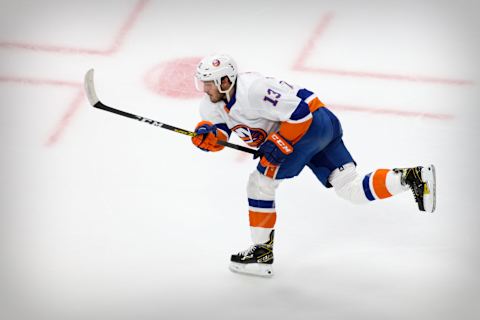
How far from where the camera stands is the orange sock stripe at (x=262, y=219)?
4.16 metres

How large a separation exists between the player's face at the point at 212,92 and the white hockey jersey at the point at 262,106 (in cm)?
4

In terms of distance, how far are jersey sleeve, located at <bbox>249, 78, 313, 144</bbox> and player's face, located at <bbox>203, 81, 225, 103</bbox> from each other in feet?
0.49

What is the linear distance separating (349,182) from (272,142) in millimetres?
457

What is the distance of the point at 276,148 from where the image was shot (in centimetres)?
402

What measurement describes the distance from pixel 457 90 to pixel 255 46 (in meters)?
1.25

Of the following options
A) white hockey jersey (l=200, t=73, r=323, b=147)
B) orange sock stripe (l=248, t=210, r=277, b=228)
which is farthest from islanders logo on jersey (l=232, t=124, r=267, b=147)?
orange sock stripe (l=248, t=210, r=277, b=228)

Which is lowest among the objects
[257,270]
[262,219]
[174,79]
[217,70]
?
[257,270]

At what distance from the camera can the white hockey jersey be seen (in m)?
4.01

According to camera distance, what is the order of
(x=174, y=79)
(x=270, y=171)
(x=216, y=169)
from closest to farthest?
(x=270, y=171)
(x=216, y=169)
(x=174, y=79)

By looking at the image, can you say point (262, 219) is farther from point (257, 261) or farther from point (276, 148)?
point (276, 148)

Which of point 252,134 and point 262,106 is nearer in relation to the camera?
point 262,106

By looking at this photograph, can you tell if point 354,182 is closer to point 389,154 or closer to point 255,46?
point 389,154

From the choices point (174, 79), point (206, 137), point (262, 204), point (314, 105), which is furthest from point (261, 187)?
point (174, 79)

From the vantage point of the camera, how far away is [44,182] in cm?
493
